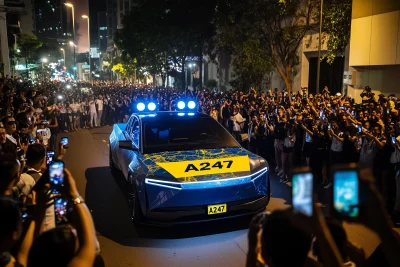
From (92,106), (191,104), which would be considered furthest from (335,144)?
(92,106)

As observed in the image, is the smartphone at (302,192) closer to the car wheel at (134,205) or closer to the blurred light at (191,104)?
the car wheel at (134,205)

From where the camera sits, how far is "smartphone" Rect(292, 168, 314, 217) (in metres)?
2.07

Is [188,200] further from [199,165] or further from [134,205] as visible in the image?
[134,205]

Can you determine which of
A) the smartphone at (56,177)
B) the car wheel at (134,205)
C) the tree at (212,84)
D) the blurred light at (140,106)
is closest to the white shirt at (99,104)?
the blurred light at (140,106)

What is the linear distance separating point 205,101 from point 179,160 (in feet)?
39.2

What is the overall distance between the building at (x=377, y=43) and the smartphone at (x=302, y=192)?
47.5ft

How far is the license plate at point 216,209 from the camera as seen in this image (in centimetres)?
570

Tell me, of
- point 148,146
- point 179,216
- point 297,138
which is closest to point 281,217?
point 179,216

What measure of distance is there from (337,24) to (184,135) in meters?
14.2

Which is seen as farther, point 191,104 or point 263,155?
point 263,155

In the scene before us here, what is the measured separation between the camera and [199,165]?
233 inches

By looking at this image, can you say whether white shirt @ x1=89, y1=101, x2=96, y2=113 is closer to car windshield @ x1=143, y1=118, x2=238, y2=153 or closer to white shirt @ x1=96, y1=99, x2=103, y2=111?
white shirt @ x1=96, y1=99, x2=103, y2=111

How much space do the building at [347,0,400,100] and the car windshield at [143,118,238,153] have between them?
1056cm

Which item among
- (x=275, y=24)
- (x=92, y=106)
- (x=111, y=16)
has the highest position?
(x=111, y=16)
